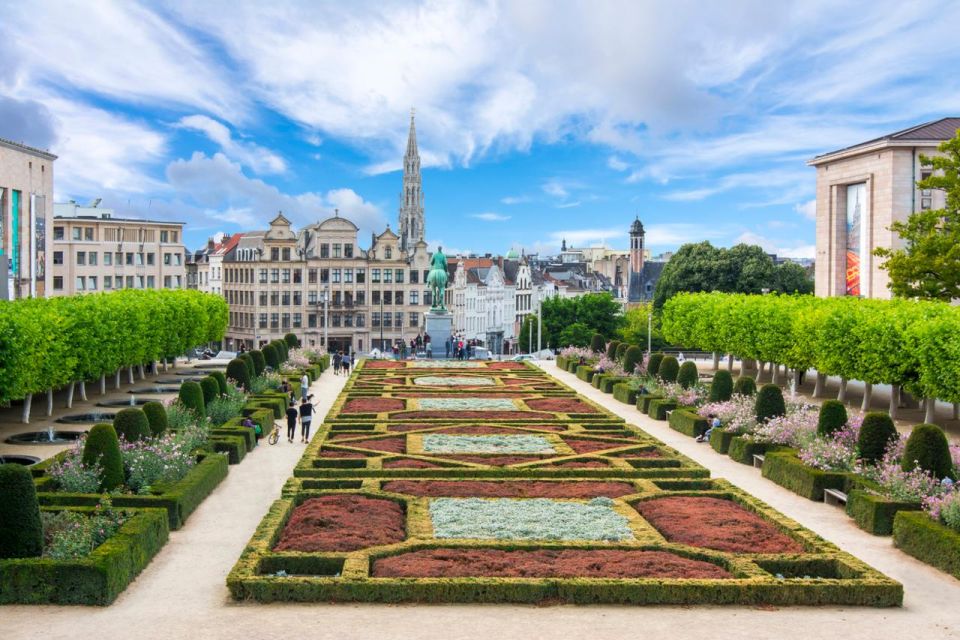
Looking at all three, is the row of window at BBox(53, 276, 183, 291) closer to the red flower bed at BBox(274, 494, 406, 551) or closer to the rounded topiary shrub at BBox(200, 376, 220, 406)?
the rounded topiary shrub at BBox(200, 376, 220, 406)

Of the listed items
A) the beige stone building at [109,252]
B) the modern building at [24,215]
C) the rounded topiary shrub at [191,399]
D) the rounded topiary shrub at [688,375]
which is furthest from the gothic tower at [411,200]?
the rounded topiary shrub at [191,399]

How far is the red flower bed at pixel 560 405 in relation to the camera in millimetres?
44688

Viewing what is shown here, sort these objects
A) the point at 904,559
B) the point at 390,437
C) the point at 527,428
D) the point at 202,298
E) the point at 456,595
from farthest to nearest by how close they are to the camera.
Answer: the point at 202,298 < the point at 527,428 < the point at 390,437 < the point at 904,559 < the point at 456,595

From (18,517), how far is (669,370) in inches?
1398

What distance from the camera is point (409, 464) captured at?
100 ft

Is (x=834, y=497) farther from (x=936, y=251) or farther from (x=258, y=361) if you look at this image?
(x=258, y=361)

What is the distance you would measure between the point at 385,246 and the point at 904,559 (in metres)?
100

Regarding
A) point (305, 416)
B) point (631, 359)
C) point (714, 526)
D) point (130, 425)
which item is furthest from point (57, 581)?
point (631, 359)

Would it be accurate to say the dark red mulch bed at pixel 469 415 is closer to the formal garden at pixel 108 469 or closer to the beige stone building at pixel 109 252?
the formal garden at pixel 108 469

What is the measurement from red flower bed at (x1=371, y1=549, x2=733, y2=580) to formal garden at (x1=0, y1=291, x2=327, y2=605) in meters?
5.33

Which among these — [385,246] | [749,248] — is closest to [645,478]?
[749,248]

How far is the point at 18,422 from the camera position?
4144 centimetres

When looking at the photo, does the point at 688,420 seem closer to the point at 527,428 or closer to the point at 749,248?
the point at 527,428

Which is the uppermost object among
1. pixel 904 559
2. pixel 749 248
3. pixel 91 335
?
pixel 749 248
